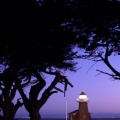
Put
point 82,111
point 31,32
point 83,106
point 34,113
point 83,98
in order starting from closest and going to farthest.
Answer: point 31,32
point 34,113
point 82,111
point 83,106
point 83,98

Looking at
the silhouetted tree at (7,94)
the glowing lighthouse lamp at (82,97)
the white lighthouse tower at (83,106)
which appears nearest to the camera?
the silhouetted tree at (7,94)

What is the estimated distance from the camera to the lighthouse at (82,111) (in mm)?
25136

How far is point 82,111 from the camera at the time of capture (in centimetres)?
2561

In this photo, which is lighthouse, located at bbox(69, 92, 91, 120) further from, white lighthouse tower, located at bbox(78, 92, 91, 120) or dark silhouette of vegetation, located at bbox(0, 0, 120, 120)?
dark silhouette of vegetation, located at bbox(0, 0, 120, 120)

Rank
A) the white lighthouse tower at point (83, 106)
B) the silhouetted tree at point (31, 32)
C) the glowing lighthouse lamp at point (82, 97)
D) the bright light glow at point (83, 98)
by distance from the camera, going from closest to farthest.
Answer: the silhouetted tree at point (31, 32)
the white lighthouse tower at point (83, 106)
the glowing lighthouse lamp at point (82, 97)
the bright light glow at point (83, 98)

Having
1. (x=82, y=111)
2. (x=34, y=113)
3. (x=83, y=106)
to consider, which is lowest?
(x=34, y=113)

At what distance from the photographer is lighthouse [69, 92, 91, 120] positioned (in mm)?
25136

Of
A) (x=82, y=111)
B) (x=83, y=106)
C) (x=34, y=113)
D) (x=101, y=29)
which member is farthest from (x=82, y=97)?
(x=101, y=29)

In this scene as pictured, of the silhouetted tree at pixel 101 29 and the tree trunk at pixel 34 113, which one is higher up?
the silhouetted tree at pixel 101 29

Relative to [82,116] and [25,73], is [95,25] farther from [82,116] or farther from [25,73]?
[82,116]

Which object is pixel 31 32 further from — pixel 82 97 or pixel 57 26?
pixel 82 97

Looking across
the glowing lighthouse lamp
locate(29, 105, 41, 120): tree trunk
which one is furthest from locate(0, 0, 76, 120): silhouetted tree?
the glowing lighthouse lamp

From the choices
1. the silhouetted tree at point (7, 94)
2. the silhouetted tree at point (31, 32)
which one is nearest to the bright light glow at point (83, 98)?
the silhouetted tree at point (7, 94)

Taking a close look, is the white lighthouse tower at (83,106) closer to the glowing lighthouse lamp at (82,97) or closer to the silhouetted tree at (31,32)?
the glowing lighthouse lamp at (82,97)
